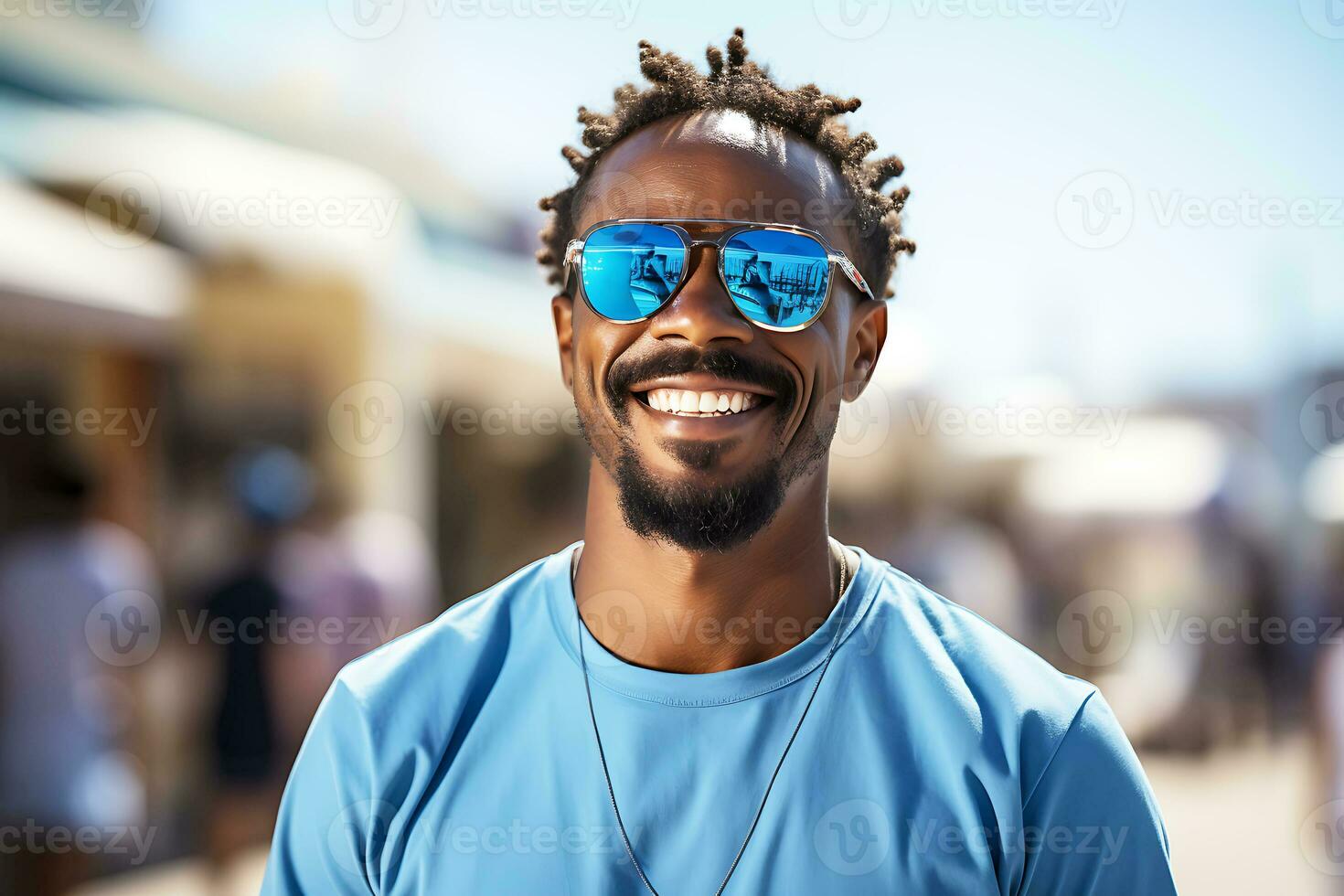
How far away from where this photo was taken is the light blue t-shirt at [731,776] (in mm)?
1608

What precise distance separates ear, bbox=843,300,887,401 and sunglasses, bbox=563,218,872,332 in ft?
0.64

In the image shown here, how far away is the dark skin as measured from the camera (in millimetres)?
1763

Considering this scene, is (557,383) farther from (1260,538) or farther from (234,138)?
(1260,538)

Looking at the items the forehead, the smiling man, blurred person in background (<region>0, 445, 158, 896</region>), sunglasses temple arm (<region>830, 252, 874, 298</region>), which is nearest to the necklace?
the smiling man

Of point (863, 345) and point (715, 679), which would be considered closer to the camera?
point (715, 679)

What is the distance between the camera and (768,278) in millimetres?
1779

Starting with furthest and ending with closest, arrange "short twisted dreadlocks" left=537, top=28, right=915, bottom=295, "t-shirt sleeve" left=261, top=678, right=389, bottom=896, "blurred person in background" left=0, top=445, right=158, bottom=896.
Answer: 1. "blurred person in background" left=0, top=445, right=158, bottom=896
2. "short twisted dreadlocks" left=537, top=28, right=915, bottom=295
3. "t-shirt sleeve" left=261, top=678, right=389, bottom=896

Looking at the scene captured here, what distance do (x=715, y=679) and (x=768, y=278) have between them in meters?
0.72

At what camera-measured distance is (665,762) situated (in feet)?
5.61

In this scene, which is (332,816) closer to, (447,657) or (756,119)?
(447,657)

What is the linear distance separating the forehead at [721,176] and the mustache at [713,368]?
0.27 meters

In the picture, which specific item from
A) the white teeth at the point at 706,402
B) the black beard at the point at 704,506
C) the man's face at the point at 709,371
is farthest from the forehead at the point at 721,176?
the black beard at the point at 704,506

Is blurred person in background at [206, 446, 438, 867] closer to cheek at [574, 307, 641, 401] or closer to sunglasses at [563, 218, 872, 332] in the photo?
cheek at [574, 307, 641, 401]

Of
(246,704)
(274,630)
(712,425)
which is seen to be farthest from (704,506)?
(246,704)
